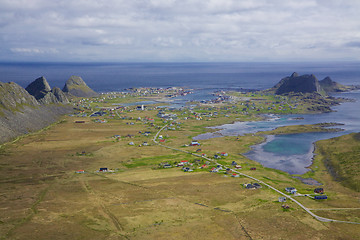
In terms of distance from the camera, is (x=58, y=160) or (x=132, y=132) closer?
(x=58, y=160)

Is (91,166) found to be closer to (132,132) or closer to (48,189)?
(48,189)

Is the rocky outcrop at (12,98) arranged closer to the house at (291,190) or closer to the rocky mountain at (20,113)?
the rocky mountain at (20,113)

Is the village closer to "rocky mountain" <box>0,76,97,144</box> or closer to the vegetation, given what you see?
the vegetation

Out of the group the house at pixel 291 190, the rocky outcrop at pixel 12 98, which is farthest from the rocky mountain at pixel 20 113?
the house at pixel 291 190

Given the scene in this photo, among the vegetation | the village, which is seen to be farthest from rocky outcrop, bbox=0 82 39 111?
the vegetation

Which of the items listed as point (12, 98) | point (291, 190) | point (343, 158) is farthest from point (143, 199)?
point (12, 98)

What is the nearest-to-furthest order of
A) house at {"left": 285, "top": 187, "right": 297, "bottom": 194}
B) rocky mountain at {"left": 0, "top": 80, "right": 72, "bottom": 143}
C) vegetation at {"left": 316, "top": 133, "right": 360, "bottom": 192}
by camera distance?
house at {"left": 285, "top": 187, "right": 297, "bottom": 194}, vegetation at {"left": 316, "top": 133, "right": 360, "bottom": 192}, rocky mountain at {"left": 0, "top": 80, "right": 72, "bottom": 143}

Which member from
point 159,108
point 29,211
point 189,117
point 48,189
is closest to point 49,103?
point 159,108

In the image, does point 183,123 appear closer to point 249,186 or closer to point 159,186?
point 159,186

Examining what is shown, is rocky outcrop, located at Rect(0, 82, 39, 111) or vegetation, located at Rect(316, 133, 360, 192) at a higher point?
rocky outcrop, located at Rect(0, 82, 39, 111)
